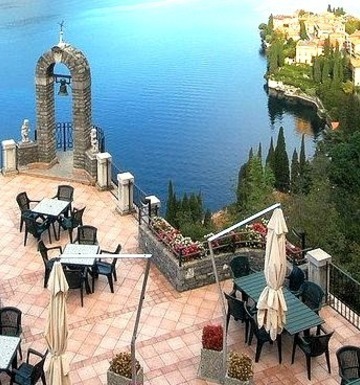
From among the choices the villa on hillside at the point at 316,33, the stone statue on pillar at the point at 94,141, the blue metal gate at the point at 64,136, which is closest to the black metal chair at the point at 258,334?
the stone statue on pillar at the point at 94,141

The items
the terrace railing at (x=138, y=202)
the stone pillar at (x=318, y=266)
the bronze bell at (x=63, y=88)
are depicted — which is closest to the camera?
the stone pillar at (x=318, y=266)

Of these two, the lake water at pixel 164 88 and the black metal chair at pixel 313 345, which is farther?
the lake water at pixel 164 88

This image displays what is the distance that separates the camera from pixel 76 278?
11594 mm

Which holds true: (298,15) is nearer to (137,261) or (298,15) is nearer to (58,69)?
(58,69)

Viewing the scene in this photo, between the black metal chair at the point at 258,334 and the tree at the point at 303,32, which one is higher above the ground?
the tree at the point at 303,32

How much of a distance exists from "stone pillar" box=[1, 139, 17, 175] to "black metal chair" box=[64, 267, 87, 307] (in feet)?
21.5

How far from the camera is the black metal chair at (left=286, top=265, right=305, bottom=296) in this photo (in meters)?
11.4

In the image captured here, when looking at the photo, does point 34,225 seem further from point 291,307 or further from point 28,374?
point 291,307

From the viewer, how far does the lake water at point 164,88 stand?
57219 mm

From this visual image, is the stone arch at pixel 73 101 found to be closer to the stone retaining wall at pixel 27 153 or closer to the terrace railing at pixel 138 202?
the stone retaining wall at pixel 27 153

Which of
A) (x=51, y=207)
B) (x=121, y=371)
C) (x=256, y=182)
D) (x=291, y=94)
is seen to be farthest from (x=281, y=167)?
(x=121, y=371)

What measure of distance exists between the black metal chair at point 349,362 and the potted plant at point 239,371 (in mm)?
1285

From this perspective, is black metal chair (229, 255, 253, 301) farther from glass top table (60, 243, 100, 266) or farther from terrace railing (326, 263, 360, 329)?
glass top table (60, 243, 100, 266)

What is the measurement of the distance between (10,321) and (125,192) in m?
5.37
